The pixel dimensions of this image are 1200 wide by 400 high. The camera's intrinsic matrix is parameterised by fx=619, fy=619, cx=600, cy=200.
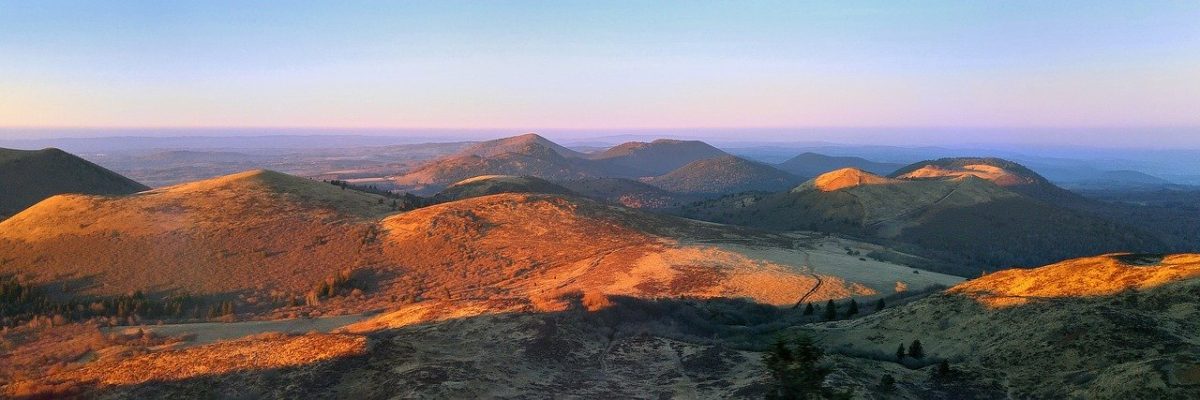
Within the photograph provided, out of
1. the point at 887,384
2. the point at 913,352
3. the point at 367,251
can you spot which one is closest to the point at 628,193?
the point at 367,251

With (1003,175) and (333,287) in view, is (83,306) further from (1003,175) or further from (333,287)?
(1003,175)

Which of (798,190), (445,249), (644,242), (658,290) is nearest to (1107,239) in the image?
(798,190)

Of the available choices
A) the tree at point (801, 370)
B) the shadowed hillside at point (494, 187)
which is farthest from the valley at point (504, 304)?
the shadowed hillside at point (494, 187)

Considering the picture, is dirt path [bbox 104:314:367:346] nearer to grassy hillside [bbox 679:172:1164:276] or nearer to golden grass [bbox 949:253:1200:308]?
golden grass [bbox 949:253:1200:308]

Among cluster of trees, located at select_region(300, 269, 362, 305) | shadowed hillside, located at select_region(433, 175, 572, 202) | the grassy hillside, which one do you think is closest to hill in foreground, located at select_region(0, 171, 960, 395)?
cluster of trees, located at select_region(300, 269, 362, 305)

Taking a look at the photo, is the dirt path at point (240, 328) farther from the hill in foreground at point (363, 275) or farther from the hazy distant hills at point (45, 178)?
the hazy distant hills at point (45, 178)

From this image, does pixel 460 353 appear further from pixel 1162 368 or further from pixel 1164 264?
pixel 1164 264
